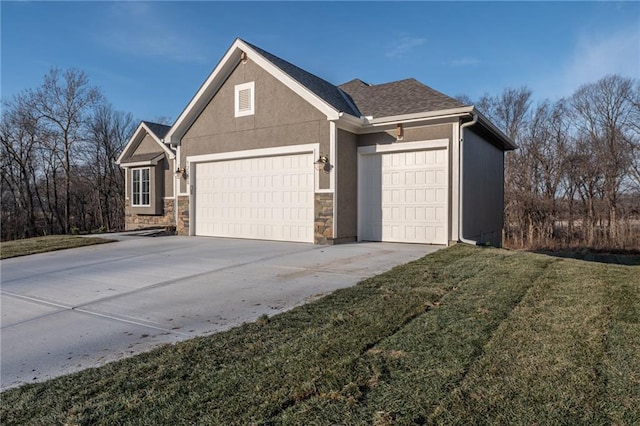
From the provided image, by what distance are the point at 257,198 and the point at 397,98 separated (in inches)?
193

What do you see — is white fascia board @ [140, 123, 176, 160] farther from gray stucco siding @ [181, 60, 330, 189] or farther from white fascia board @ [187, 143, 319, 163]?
white fascia board @ [187, 143, 319, 163]

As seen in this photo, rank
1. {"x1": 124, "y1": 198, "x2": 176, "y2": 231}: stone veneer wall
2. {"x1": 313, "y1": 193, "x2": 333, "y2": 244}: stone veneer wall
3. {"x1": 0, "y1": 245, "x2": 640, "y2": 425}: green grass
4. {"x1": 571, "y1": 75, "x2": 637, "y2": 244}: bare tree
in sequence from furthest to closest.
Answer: {"x1": 571, "y1": 75, "x2": 637, "y2": 244}: bare tree → {"x1": 124, "y1": 198, "x2": 176, "y2": 231}: stone veneer wall → {"x1": 313, "y1": 193, "x2": 333, "y2": 244}: stone veneer wall → {"x1": 0, "y1": 245, "x2": 640, "y2": 425}: green grass

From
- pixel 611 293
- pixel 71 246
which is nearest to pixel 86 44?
pixel 71 246

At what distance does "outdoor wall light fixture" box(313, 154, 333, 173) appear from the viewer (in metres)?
9.85

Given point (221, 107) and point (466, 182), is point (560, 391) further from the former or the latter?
point (221, 107)

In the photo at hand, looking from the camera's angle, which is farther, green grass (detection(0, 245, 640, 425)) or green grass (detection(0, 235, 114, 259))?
green grass (detection(0, 235, 114, 259))

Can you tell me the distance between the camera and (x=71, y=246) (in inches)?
430

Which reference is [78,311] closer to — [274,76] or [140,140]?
[274,76]

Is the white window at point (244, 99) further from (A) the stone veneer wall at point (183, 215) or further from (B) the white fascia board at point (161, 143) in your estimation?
(B) the white fascia board at point (161, 143)

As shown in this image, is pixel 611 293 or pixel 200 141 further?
pixel 200 141

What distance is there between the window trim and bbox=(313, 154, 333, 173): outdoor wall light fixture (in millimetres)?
2776

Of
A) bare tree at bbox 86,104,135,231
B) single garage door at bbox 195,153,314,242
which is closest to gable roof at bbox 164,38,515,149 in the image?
single garage door at bbox 195,153,314,242

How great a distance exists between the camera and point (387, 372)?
272 cm

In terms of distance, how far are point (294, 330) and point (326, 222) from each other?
6.36 metres
